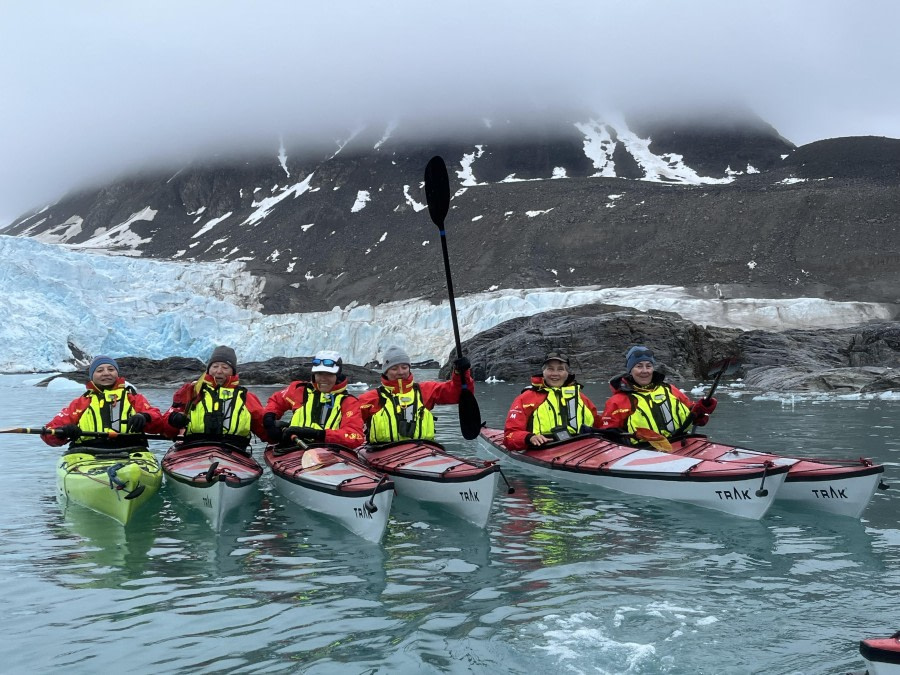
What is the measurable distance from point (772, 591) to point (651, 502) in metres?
3.15

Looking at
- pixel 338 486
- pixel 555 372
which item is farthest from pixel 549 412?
pixel 338 486

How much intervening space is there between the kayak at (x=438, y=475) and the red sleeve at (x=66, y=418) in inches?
131

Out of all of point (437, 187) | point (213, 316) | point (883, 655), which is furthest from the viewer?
point (213, 316)

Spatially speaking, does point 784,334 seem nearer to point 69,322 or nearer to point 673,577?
point 673,577

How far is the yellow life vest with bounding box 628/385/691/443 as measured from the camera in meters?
10.4

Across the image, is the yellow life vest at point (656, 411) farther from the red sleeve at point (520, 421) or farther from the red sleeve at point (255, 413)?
the red sleeve at point (255, 413)

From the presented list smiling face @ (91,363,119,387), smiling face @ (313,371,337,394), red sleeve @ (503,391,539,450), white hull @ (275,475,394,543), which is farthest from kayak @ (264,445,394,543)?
red sleeve @ (503,391,539,450)

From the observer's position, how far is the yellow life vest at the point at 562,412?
10922 mm

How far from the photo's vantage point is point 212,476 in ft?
27.0

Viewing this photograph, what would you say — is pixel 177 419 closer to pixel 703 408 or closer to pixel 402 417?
pixel 402 417

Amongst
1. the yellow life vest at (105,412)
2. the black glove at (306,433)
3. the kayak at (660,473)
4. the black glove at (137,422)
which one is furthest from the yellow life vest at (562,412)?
the yellow life vest at (105,412)

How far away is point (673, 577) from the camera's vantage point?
6.46 meters

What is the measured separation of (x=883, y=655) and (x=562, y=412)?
24.6 feet

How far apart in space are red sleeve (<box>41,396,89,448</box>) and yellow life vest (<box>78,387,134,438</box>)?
8 cm
